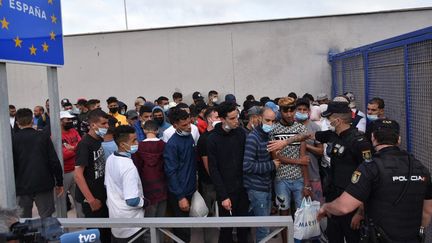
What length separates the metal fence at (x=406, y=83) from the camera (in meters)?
4.59

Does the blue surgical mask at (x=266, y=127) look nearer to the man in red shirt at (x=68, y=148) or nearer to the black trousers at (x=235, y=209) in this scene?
the black trousers at (x=235, y=209)

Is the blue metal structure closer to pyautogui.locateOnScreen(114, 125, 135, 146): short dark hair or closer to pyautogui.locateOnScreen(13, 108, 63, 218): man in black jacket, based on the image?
pyautogui.locateOnScreen(114, 125, 135, 146): short dark hair

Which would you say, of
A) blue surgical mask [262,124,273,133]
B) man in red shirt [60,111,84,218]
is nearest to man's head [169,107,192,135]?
blue surgical mask [262,124,273,133]

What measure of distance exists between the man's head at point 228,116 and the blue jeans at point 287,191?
3.02 feet

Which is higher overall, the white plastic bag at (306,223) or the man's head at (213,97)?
the man's head at (213,97)

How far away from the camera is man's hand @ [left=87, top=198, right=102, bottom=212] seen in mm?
3975

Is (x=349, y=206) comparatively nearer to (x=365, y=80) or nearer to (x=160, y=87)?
(x=365, y=80)

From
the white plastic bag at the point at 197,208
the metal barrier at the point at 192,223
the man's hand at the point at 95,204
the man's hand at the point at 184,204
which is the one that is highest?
the metal barrier at the point at 192,223

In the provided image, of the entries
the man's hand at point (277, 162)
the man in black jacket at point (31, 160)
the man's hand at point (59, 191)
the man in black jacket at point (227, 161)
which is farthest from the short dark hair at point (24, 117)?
the man's hand at point (277, 162)

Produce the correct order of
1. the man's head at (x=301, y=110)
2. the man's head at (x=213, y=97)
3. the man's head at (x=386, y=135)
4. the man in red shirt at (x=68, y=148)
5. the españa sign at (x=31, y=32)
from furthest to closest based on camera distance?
the man's head at (x=213, y=97)
the man in red shirt at (x=68, y=148)
the man's head at (x=301, y=110)
the españa sign at (x=31, y=32)
the man's head at (x=386, y=135)

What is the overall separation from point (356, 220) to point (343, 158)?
0.58 m

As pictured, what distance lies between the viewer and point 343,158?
12.3ft

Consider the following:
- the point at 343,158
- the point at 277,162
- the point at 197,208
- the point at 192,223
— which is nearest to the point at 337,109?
the point at 343,158

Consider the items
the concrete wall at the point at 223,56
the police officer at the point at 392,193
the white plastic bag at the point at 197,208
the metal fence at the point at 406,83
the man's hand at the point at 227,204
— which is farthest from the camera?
the concrete wall at the point at 223,56
